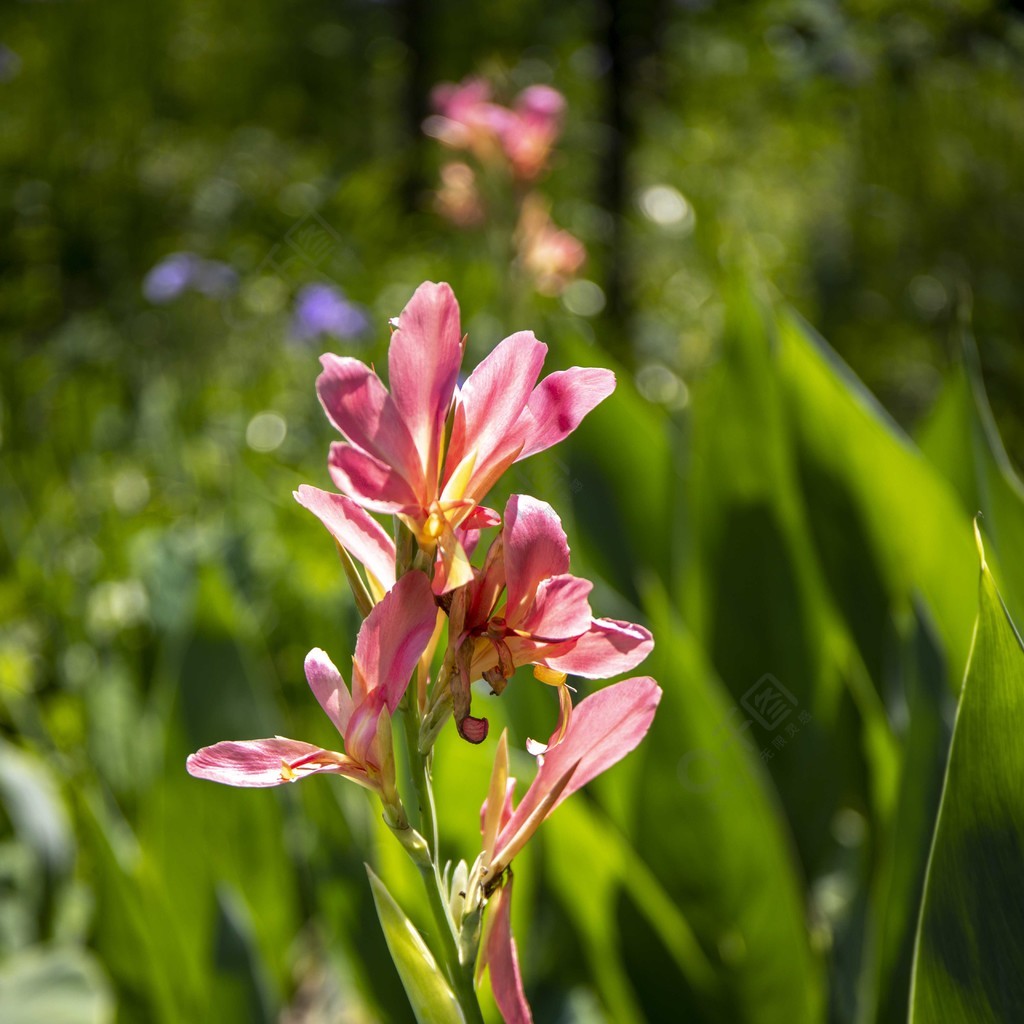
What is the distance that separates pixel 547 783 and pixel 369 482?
11 cm

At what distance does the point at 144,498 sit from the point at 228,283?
0.65 m

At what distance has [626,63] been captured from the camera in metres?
3.62

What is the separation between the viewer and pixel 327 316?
5.73 feet

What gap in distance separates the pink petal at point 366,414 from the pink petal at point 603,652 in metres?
0.07

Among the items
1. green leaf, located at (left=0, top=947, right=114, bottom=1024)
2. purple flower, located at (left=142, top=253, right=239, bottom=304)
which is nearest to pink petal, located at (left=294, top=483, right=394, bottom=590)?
green leaf, located at (left=0, top=947, right=114, bottom=1024)

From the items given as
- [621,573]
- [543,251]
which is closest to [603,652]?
[621,573]

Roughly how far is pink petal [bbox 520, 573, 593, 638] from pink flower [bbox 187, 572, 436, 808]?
3cm

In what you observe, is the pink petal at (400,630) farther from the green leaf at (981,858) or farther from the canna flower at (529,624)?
the green leaf at (981,858)

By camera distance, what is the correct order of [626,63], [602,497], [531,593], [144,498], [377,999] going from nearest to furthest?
[531,593] → [377,999] → [602,497] → [144,498] → [626,63]

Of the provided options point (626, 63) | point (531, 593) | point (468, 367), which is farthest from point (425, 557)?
point (626, 63)

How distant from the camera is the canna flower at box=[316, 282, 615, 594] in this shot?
281mm

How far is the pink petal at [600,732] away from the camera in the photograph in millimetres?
316

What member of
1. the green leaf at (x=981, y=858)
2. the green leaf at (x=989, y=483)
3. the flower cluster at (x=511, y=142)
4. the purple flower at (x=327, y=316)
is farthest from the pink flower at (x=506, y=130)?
the green leaf at (x=981, y=858)

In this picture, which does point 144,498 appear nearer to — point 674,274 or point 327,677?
point 327,677
